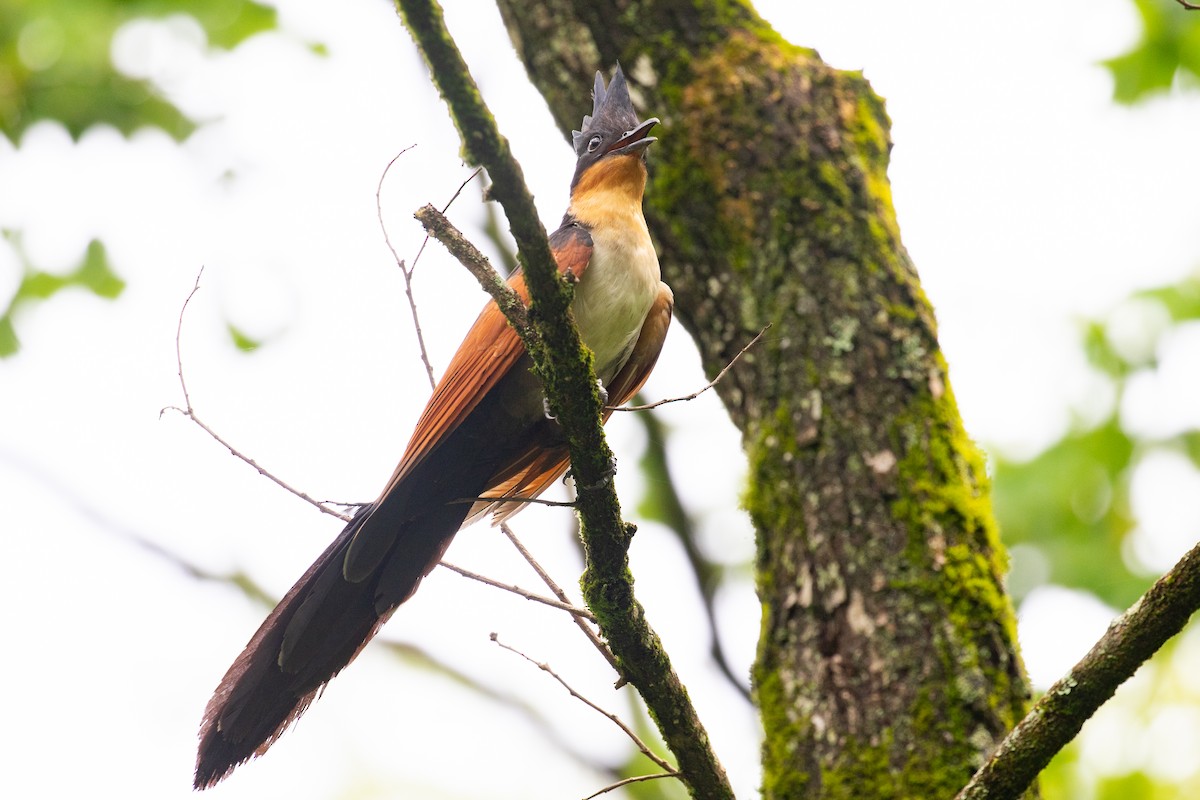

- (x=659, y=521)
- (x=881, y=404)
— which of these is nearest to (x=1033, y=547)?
(x=659, y=521)

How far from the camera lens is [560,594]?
2551mm

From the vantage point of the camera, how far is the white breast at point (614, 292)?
3.20 m

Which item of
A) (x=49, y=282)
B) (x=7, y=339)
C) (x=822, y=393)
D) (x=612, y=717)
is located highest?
(x=49, y=282)

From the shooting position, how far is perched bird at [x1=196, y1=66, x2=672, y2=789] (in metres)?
2.74

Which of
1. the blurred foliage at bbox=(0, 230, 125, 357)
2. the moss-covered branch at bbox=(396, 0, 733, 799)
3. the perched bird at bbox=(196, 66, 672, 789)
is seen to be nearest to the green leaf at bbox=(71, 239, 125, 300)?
the blurred foliage at bbox=(0, 230, 125, 357)

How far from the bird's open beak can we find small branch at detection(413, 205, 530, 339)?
161cm

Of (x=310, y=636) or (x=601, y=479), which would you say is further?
(x=310, y=636)

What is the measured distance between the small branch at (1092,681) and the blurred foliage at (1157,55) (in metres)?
3.58

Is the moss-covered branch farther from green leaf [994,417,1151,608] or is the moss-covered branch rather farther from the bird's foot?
green leaf [994,417,1151,608]

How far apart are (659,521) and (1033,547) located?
182cm

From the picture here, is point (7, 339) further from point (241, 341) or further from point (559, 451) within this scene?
point (559, 451)

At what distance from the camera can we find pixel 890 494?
2.95 m

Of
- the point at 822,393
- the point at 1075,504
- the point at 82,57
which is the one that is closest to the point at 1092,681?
the point at 822,393

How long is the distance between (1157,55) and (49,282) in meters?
5.20
